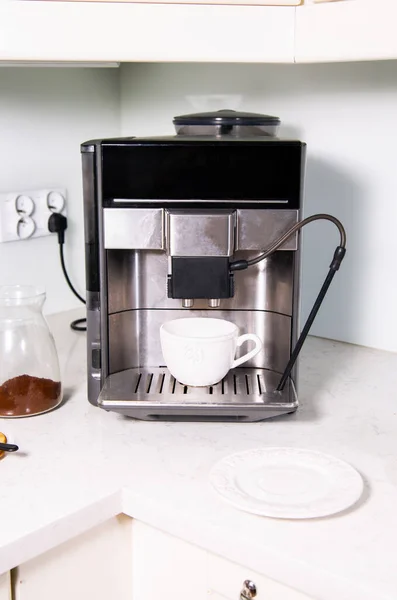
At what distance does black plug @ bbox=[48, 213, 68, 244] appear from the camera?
1450 mm

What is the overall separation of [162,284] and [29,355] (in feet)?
0.66

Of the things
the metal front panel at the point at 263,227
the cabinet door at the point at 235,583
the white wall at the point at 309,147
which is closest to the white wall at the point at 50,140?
the white wall at the point at 309,147

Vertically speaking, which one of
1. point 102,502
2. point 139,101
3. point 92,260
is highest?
point 139,101

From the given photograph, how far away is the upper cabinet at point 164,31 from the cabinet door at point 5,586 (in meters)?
0.63

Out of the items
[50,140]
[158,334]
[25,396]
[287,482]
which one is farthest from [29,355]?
[50,140]

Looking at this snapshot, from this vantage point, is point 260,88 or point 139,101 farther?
point 139,101

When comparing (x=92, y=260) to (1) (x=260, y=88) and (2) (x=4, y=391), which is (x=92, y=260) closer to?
(2) (x=4, y=391)

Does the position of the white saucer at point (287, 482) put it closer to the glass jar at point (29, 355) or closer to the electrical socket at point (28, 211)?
the glass jar at point (29, 355)

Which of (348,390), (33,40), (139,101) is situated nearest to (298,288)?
(348,390)

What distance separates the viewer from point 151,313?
3.55ft

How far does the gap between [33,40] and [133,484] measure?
1.88 feet

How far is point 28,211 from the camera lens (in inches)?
55.2

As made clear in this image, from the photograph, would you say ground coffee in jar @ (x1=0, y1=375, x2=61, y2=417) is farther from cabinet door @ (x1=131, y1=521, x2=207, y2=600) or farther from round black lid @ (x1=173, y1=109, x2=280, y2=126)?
round black lid @ (x1=173, y1=109, x2=280, y2=126)

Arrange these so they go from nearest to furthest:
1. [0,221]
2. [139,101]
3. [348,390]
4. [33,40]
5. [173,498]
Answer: [173,498]
[33,40]
[348,390]
[0,221]
[139,101]
